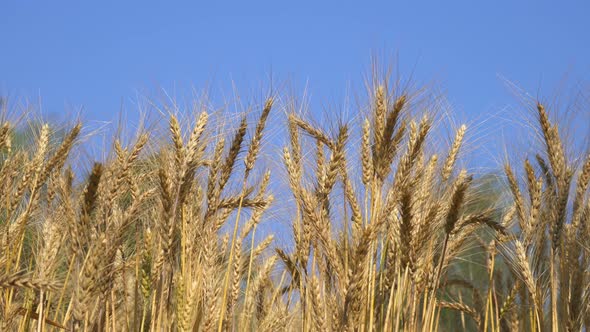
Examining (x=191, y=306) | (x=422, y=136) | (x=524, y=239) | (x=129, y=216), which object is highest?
(x=422, y=136)

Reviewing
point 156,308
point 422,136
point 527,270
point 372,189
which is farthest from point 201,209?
point 527,270

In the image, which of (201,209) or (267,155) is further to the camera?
(267,155)

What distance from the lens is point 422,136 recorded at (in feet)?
10.7

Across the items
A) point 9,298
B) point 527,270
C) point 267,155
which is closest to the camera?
point 9,298

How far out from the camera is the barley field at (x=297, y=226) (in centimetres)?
293

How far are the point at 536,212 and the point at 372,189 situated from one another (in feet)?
2.85

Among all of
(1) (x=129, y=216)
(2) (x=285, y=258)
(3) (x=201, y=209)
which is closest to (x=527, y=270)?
(2) (x=285, y=258)

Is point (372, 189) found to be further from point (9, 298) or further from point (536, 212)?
point (9, 298)

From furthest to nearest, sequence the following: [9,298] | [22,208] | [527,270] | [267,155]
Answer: [22,208]
[267,155]
[527,270]
[9,298]

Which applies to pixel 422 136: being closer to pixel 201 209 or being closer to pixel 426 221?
pixel 426 221

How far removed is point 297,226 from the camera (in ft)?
12.1

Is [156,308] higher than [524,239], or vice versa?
[524,239]

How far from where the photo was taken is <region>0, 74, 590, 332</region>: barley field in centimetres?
293

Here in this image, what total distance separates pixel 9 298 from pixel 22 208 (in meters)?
1.01
